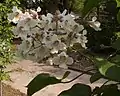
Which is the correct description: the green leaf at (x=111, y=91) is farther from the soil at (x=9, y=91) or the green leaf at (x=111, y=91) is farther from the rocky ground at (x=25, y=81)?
the soil at (x=9, y=91)

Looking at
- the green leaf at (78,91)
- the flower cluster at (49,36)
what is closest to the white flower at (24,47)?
the flower cluster at (49,36)

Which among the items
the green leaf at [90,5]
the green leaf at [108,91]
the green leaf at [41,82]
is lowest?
the green leaf at [108,91]

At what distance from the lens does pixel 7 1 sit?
165 inches

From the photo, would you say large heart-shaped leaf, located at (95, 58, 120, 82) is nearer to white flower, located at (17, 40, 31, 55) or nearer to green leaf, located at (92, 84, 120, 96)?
green leaf, located at (92, 84, 120, 96)

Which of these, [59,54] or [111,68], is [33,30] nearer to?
[59,54]

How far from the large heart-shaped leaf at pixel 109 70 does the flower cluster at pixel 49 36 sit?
133 millimetres

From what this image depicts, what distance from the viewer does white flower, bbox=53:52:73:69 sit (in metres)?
0.97

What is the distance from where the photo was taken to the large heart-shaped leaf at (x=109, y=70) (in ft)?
2.80

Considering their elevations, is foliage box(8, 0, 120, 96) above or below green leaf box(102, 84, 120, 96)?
above

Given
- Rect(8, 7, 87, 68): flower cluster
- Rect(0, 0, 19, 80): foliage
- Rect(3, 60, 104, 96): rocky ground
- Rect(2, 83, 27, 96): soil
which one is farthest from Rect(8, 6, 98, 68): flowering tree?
Rect(2, 83, 27, 96): soil

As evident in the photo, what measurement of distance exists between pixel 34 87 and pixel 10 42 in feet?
11.1

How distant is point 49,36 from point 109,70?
199 millimetres

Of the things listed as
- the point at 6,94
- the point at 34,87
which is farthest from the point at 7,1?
the point at 34,87

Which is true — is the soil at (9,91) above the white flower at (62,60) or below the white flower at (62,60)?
below
